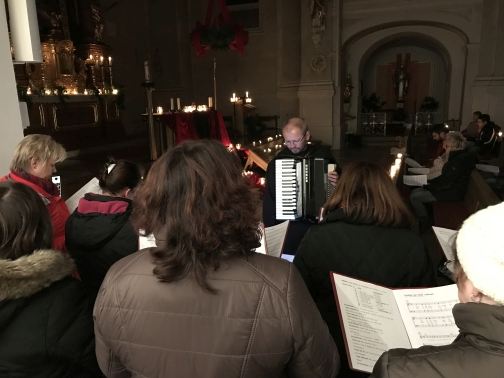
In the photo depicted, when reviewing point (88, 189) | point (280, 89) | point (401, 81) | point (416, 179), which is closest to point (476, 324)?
point (88, 189)

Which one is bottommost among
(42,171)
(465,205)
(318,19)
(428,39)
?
(465,205)

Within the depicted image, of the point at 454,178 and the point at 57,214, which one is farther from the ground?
the point at 57,214

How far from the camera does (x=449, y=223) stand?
4.02 m

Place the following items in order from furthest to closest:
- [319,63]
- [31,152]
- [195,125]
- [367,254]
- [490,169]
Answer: [319,63] < [195,125] < [490,169] < [31,152] < [367,254]

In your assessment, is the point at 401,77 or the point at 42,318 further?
the point at 401,77

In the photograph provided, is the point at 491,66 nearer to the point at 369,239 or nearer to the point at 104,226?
the point at 369,239

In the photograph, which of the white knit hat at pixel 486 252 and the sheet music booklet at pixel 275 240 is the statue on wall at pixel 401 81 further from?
the white knit hat at pixel 486 252

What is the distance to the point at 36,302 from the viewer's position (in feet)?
3.97

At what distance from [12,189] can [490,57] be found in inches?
440

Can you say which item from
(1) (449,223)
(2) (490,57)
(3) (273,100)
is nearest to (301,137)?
(1) (449,223)

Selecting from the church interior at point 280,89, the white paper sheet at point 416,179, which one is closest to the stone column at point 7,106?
the church interior at point 280,89

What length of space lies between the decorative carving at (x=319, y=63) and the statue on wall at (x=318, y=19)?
35cm

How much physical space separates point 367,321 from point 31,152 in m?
1.97

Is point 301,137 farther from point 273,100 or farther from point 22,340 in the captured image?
point 273,100
